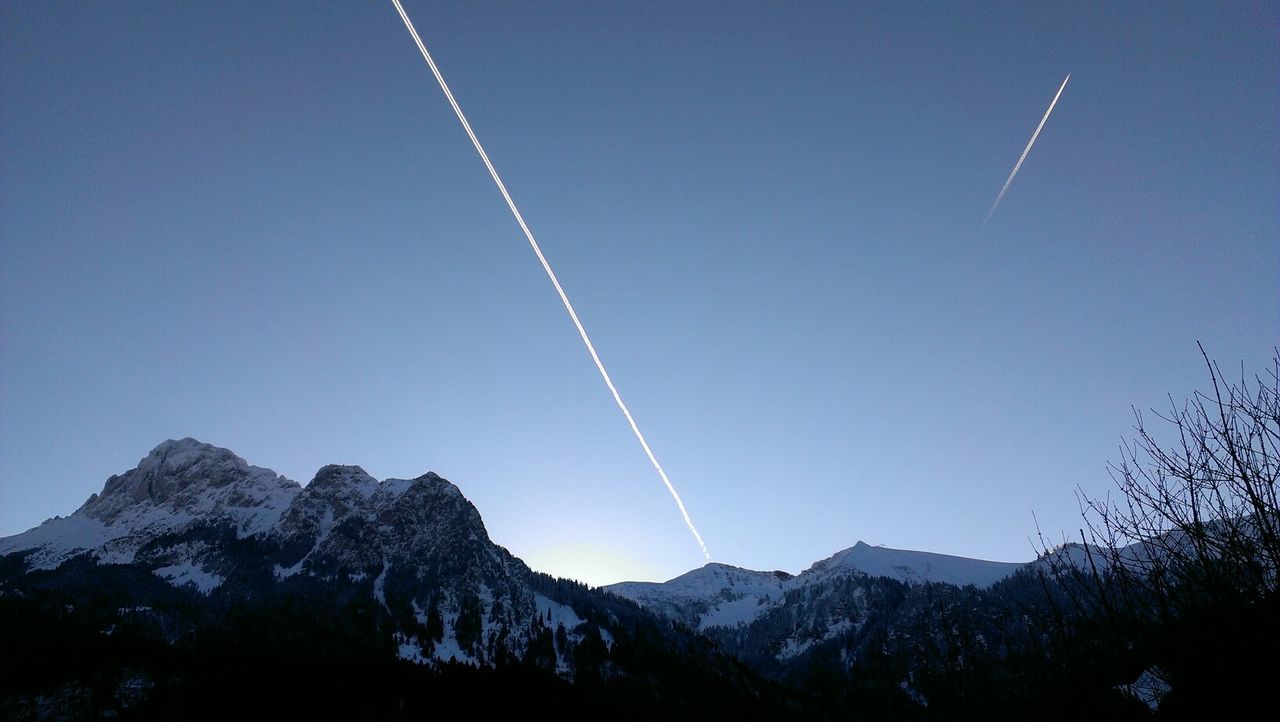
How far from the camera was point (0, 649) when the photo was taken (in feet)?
307

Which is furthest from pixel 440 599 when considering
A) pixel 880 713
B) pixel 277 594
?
pixel 880 713

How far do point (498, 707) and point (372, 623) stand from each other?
80.3 meters

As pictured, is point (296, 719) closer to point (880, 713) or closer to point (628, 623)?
point (628, 623)

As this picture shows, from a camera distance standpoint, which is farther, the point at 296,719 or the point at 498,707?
the point at 498,707

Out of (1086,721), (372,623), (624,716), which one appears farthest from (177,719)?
(1086,721)

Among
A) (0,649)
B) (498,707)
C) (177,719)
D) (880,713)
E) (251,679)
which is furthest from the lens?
(880,713)

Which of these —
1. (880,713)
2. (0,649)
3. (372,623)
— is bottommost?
(880,713)

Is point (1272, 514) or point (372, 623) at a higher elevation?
point (372, 623)

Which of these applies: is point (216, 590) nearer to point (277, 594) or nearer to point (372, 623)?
point (277, 594)

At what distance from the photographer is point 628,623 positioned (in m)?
197

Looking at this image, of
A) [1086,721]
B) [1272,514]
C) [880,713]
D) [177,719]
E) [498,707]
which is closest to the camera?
[1272,514]

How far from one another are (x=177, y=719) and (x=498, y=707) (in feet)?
166

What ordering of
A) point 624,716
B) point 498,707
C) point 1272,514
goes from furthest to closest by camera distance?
point 624,716 < point 498,707 < point 1272,514

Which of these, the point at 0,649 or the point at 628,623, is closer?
the point at 0,649
